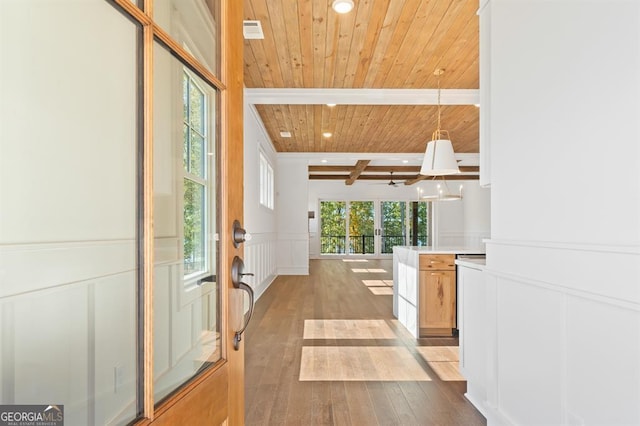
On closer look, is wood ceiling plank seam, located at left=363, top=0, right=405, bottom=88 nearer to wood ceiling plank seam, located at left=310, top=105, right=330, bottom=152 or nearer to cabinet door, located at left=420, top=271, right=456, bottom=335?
wood ceiling plank seam, located at left=310, top=105, right=330, bottom=152

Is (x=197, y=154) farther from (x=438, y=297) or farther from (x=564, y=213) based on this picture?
(x=438, y=297)

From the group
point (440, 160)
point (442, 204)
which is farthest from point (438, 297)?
point (442, 204)

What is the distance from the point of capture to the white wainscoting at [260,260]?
5.20 metres

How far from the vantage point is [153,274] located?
75 cm

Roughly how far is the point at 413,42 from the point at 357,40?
0.50 meters

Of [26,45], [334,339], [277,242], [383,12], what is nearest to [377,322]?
[334,339]

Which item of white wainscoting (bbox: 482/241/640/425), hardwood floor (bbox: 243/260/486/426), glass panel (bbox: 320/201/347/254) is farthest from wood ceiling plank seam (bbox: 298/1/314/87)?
glass panel (bbox: 320/201/347/254)

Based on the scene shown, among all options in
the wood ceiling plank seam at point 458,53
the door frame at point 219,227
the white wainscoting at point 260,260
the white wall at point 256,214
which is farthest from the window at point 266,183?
the door frame at point 219,227

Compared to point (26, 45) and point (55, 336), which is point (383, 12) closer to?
point (26, 45)

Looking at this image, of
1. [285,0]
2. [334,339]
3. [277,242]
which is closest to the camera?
[285,0]

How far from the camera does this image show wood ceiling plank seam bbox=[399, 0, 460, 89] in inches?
112

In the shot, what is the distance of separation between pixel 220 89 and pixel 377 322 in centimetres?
377

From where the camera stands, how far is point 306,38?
3275mm

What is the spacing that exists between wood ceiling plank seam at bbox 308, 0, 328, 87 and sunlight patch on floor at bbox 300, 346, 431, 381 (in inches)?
106
